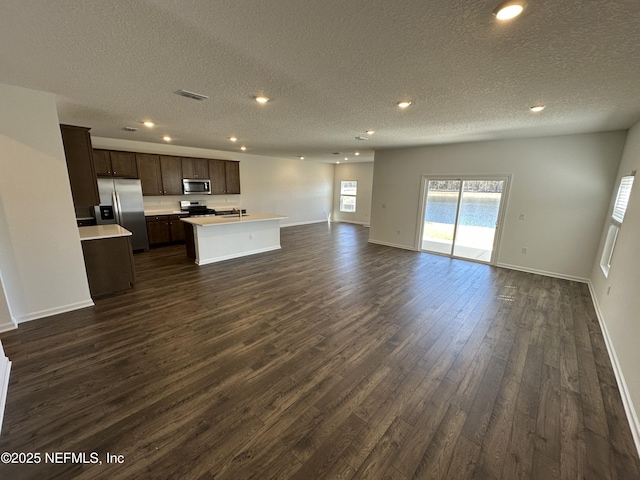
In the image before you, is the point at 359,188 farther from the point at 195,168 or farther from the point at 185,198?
the point at 185,198

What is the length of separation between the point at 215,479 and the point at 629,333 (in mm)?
3397

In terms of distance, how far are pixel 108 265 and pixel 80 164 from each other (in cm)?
141

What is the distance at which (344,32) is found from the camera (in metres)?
1.64

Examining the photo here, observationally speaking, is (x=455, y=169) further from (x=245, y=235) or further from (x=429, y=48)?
(x=245, y=235)

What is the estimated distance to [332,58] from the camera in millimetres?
1980

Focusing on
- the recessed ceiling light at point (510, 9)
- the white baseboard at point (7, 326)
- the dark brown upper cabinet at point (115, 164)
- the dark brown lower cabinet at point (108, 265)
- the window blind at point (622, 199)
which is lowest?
the white baseboard at point (7, 326)

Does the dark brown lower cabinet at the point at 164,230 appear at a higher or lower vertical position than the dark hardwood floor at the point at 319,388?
higher

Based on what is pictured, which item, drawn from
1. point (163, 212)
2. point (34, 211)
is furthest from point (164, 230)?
point (34, 211)

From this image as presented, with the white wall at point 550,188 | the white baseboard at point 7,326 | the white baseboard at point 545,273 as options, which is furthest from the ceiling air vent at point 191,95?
the white baseboard at point 545,273

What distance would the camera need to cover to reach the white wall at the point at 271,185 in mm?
6617

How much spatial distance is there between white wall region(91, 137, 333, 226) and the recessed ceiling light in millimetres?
7271

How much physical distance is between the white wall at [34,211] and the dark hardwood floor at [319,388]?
36 centimetres

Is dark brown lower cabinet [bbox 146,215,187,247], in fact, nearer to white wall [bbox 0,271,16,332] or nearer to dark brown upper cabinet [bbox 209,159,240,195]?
dark brown upper cabinet [bbox 209,159,240,195]

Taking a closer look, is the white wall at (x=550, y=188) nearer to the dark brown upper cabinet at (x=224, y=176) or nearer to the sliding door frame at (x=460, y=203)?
the sliding door frame at (x=460, y=203)
